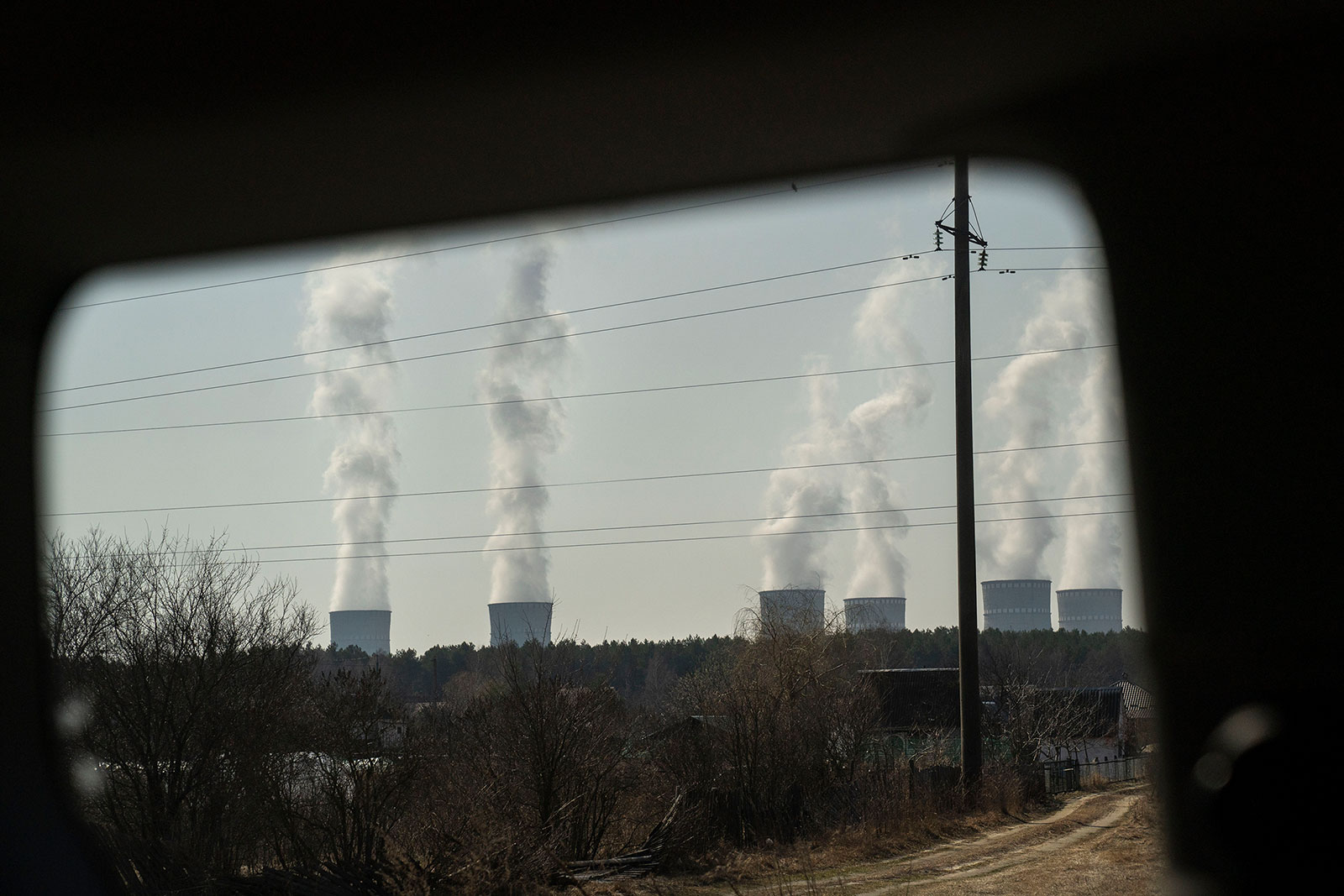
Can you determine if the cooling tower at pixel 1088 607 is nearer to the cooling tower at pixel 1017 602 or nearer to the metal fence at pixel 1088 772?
the cooling tower at pixel 1017 602

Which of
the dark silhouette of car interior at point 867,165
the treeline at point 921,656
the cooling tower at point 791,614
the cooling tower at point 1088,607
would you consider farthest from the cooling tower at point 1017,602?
the dark silhouette of car interior at point 867,165

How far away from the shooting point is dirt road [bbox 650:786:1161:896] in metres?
8.62

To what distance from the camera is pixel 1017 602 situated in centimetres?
8819

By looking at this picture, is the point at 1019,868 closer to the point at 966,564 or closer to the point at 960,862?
the point at 960,862

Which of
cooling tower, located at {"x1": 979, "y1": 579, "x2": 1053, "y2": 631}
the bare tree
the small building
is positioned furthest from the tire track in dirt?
cooling tower, located at {"x1": 979, "y1": 579, "x2": 1053, "y2": 631}

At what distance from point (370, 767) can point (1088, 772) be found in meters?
21.3

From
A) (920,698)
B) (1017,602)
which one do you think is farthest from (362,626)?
(920,698)

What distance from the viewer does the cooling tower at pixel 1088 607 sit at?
88125mm

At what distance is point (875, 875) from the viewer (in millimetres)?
9977

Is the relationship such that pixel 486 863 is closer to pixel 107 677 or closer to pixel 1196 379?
pixel 107 677

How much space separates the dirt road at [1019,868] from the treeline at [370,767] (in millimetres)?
1277

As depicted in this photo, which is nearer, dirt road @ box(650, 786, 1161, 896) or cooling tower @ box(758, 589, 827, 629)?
dirt road @ box(650, 786, 1161, 896)

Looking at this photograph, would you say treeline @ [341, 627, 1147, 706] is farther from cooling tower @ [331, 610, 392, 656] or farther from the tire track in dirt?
cooling tower @ [331, 610, 392, 656]

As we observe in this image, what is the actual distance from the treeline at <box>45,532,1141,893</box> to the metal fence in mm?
7126
